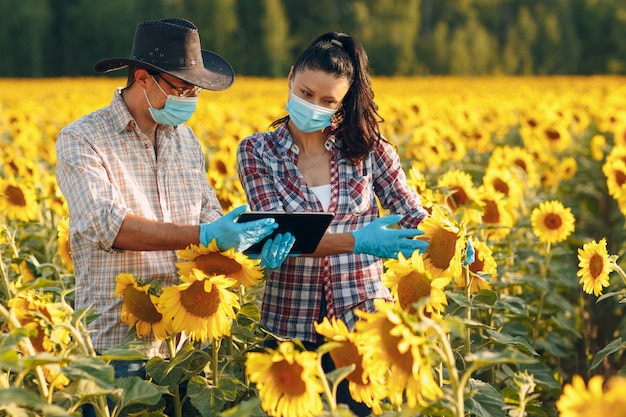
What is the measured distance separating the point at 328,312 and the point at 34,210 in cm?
205

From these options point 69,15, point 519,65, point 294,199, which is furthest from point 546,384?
point 69,15

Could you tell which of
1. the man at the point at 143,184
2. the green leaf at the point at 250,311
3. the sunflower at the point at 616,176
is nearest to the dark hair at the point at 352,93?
the man at the point at 143,184

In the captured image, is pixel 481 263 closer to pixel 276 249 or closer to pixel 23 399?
pixel 276 249

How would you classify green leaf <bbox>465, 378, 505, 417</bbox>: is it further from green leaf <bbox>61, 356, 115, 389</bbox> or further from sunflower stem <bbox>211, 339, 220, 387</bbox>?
green leaf <bbox>61, 356, 115, 389</bbox>

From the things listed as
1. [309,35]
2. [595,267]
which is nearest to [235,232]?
[595,267]

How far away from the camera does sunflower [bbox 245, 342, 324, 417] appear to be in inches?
74.5

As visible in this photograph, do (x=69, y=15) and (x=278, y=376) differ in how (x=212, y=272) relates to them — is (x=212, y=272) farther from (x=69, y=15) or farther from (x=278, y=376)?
(x=69, y=15)

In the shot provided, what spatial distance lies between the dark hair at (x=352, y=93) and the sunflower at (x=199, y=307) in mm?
812

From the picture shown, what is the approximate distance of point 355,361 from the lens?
82.4 inches

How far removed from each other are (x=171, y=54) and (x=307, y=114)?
0.47 m

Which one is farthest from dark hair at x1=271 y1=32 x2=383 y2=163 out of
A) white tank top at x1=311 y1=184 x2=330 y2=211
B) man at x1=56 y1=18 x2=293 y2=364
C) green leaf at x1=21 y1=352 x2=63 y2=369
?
green leaf at x1=21 y1=352 x2=63 y2=369

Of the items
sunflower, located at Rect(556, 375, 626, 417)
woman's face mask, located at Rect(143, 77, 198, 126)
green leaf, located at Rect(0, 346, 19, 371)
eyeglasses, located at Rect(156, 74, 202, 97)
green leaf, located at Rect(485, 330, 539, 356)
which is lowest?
green leaf, located at Rect(485, 330, 539, 356)

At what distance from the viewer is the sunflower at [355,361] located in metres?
2.02

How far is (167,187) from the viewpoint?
9.86 ft
